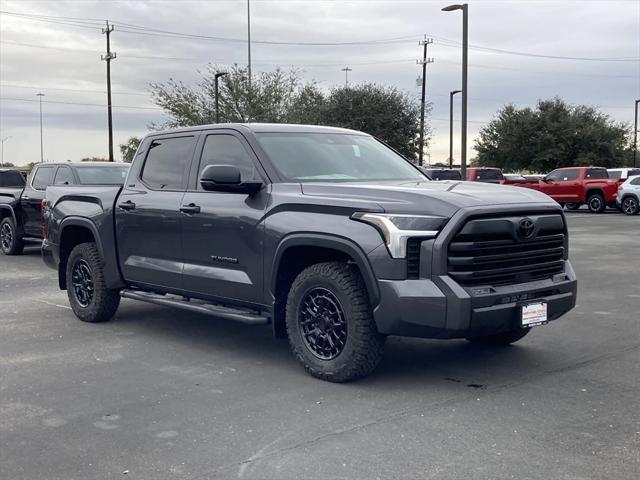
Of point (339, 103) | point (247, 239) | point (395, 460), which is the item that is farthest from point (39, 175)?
point (339, 103)

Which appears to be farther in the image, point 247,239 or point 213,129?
point 213,129

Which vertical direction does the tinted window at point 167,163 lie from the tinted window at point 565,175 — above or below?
below

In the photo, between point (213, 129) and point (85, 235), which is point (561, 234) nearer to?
point (213, 129)

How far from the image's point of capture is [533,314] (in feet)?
17.9

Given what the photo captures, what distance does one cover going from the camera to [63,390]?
5.46 m

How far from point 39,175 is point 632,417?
1261 centimetres

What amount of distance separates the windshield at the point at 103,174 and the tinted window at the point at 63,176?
0.63 feet

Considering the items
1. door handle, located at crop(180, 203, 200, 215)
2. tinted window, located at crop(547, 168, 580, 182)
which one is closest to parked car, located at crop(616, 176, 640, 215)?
tinted window, located at crop(547, 168, 580, 182)

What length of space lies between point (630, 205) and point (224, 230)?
24947 mm

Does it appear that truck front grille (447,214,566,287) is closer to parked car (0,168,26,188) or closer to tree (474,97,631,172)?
parked car (0,168,26,188)

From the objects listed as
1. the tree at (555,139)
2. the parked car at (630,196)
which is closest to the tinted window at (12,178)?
the parked car at (630,196)

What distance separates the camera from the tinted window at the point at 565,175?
101 ft

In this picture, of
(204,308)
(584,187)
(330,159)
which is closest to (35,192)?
(204,308)

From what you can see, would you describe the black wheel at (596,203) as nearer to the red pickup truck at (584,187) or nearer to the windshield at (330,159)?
the red pickup truck at (584,187)
